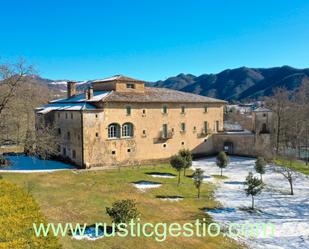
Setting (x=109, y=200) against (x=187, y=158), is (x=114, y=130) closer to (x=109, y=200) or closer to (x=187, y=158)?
(x=187, y=158)

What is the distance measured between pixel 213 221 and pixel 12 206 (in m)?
13.8

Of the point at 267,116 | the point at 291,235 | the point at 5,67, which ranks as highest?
the point at 5,67

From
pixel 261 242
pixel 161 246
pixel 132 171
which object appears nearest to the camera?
pixel 161 246

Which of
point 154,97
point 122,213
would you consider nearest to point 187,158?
point 154,97

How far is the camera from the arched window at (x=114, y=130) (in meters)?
37.2

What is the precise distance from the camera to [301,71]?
7648 inches

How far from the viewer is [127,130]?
3888 cm

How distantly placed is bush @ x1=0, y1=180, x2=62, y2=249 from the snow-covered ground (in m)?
12.3

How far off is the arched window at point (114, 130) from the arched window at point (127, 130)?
33.5 inches

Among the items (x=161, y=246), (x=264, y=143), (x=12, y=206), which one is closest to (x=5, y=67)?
(x=12, y=206)

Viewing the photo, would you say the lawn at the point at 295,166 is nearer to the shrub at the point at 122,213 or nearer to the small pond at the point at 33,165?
the small pond at the point at 33,165

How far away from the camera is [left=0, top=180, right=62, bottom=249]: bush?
30.7ft

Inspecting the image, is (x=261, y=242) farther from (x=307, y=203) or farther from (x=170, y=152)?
(x=170, y=152)

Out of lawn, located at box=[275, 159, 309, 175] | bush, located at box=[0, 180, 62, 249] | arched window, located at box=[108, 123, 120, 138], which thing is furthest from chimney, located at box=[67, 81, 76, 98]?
bush, located at box=[0, 180, 62, 249]
